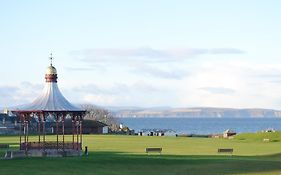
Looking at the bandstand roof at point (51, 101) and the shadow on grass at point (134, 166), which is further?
the bandstand roof at point (51, 101)

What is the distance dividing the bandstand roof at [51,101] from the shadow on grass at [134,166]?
22.7ft

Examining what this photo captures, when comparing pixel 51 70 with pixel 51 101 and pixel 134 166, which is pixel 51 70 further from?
pixel 134 166

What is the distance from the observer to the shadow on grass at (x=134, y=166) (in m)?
50.3

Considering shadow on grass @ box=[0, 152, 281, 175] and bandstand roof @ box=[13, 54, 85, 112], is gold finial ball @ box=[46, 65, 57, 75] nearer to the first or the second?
bandstand roof @ box=[13, 54, 85, 112]

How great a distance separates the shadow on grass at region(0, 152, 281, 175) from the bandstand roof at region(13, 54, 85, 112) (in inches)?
273

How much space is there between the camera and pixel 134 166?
180 feet

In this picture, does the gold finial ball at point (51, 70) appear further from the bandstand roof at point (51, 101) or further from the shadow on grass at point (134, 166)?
the shadow on grass at point (134, 166)

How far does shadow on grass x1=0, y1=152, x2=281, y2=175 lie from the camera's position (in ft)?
165

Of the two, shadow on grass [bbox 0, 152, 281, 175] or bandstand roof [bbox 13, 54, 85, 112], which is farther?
bandstand roof [bbox 13, 54, 85, 112]

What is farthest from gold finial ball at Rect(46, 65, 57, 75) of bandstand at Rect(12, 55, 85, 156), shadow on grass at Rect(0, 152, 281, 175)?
A: shadow on grass at Rect(0, 152, 281, 175)

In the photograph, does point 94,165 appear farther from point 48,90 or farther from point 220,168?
point 48,90

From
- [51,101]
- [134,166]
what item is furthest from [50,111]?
[134,166]

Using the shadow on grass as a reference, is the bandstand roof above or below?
above

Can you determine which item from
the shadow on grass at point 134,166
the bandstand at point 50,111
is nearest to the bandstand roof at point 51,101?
the bandstand at point 50,111
